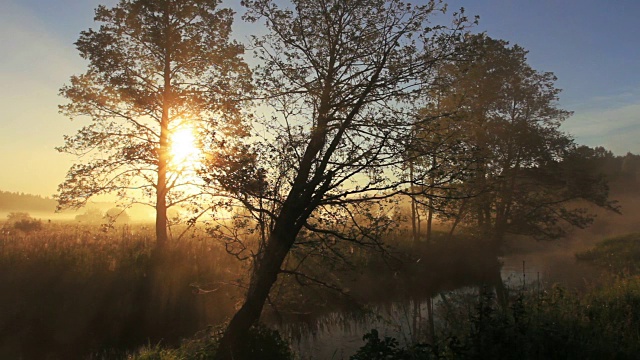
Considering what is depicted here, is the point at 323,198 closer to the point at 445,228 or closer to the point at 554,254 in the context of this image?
the point at 445,228

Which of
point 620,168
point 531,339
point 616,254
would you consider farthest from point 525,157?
point 620,168

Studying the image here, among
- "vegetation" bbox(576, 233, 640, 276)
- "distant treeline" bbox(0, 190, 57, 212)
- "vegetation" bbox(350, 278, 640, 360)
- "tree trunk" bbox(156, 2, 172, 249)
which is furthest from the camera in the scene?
"distant treeline" bbox(0, 190, 57, 212)

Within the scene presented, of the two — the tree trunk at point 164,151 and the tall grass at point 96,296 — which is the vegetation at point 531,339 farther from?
the tree trunk at point 164,151

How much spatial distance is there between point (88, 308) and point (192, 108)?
26.4 feet

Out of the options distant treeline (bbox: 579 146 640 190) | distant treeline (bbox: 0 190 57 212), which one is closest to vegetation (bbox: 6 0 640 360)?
distant treeline (bbox: 579 146 640 190)

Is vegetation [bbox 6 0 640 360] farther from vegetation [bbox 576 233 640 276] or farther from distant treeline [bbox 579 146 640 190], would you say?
distant treeline [bbox 579 146 640 190]

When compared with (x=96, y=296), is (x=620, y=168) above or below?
above

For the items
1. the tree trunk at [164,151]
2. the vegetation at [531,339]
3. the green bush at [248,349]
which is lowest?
the green bush at [248,349]

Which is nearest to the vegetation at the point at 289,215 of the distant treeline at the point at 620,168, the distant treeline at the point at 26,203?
the distant treeline at the point at 620,168

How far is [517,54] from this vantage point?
25406 millimetres

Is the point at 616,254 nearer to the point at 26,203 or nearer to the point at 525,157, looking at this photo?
the point at 525,157

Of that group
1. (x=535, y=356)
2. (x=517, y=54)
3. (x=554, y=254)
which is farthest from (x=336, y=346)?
(x=554, y=254)

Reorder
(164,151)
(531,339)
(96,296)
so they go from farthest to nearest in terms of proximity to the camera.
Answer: (164,151), (96,296), (531,339)

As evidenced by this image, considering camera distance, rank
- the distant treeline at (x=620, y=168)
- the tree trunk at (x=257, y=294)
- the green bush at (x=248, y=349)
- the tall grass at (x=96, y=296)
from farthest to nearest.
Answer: the distant treeline at (x=620, y=168)
the tall grass at (x=96, y=296)
the green bush at (x=248, y=349)
the tree trunk at (x=257, y=294)
